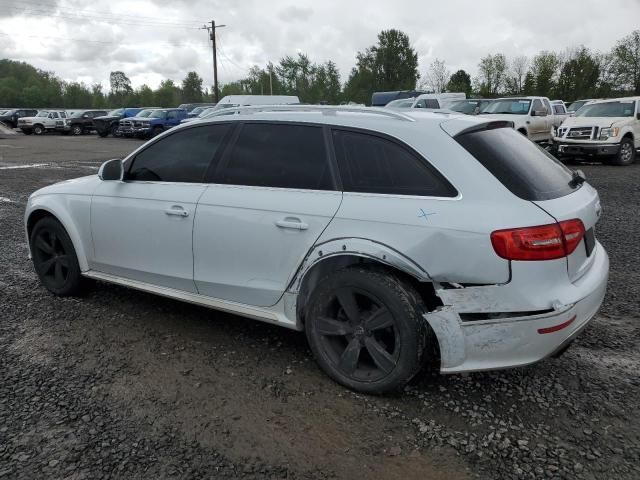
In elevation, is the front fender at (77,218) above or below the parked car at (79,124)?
above

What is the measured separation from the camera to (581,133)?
14.1 meters

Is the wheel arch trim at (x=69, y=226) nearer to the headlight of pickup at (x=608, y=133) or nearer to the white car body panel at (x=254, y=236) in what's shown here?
the white car body panel at (x=254, y=236)

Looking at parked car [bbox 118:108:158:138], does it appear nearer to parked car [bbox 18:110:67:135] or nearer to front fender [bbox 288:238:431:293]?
parked car [bbox 18:110:67:135]

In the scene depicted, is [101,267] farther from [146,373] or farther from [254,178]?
[254,178]

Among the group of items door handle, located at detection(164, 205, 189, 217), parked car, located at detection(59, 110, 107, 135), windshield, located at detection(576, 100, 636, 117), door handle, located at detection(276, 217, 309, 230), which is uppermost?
windshield, located at detection(576, 100, 636, 117)

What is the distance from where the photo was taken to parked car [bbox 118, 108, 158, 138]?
2988cm

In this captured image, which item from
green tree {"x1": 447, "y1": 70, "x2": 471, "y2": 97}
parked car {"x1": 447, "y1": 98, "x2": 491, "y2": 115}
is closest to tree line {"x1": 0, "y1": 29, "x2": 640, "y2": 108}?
green tree {"x1": 447, "y1": 70, "x2": 471, "y2": 97}

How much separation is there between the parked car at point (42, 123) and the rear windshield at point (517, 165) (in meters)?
39.0

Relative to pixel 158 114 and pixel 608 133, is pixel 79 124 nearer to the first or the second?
pixel 158 114

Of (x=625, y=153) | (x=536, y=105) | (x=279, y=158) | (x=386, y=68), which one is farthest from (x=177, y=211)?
(x=386, y=68)

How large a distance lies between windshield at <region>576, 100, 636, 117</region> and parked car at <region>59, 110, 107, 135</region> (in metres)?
31.5

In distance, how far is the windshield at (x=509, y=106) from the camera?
1620 centimetres

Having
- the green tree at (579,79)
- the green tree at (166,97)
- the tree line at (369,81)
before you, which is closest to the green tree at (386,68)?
the tree line at (369,81)

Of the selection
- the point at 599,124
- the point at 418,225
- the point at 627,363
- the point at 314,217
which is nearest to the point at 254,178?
the point at 314,217
